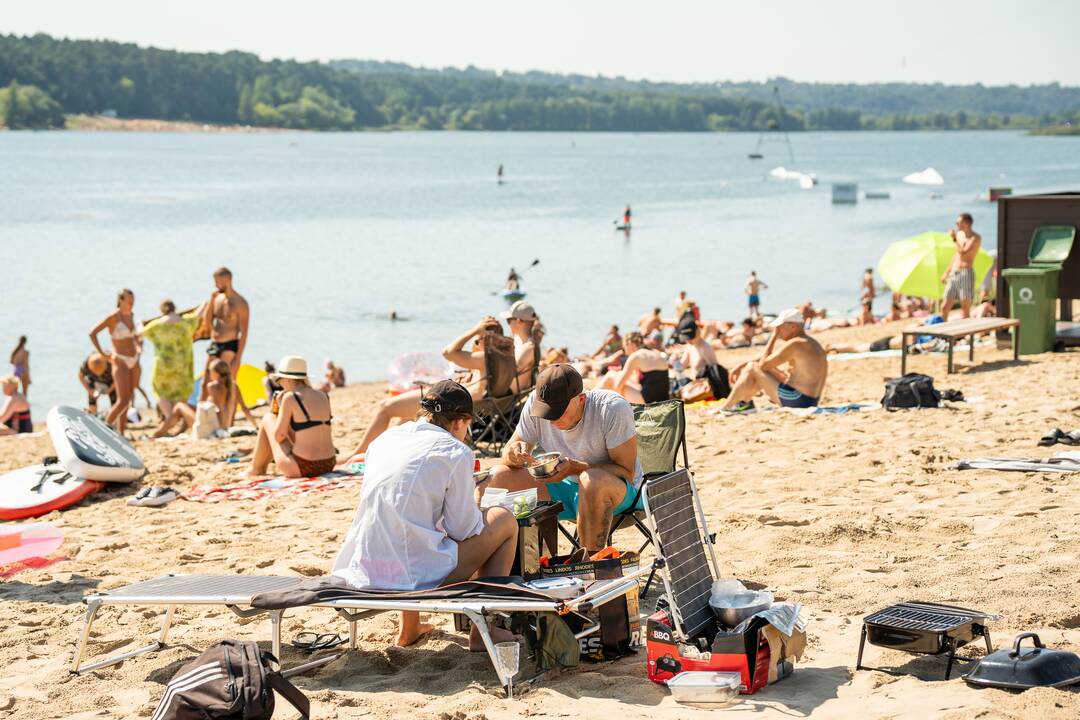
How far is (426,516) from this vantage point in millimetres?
3793

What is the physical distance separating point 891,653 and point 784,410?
503cm

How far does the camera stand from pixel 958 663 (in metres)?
3.55

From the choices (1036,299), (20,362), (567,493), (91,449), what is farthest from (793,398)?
(20,362)

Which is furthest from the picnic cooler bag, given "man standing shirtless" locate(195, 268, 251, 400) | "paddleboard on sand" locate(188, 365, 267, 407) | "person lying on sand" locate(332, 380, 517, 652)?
"paddleboard on sand" locate(188, 365, 267, 407)

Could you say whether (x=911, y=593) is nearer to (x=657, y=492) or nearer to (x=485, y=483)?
(x=657, y=492)

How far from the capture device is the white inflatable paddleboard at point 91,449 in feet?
23.4

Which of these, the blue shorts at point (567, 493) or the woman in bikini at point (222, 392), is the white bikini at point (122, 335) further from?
the blue shorts at point (567, 493)

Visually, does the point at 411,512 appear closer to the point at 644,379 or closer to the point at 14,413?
the point at 644,379

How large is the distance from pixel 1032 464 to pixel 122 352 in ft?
25.3

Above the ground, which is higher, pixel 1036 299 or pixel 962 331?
pixel 1036 299

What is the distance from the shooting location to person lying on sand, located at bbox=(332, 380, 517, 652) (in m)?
3.77

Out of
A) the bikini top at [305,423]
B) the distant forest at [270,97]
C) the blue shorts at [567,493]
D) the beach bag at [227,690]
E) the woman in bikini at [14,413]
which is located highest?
the distant forest at [270,97]

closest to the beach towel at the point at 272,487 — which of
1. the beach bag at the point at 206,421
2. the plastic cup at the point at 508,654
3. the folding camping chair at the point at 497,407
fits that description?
→ the folding camping chair at the point at 497,407

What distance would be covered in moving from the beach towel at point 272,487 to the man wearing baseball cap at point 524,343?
125 cm
